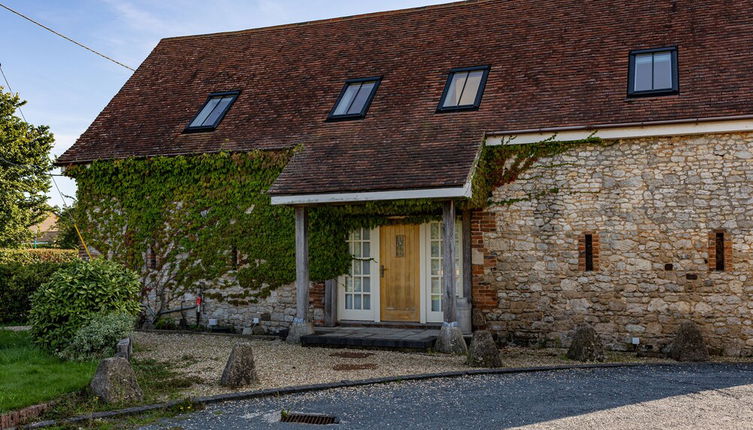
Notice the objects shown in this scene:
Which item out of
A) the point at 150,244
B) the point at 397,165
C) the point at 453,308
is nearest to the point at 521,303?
the point at 453,308

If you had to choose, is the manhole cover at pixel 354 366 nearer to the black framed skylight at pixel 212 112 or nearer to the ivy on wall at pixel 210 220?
the ivy on wall at pixel 210 220

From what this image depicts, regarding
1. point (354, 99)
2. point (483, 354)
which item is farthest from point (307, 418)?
point (354, 99)

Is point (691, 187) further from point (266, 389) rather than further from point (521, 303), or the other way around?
point (266, 389)

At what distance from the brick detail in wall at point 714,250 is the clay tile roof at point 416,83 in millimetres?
1941

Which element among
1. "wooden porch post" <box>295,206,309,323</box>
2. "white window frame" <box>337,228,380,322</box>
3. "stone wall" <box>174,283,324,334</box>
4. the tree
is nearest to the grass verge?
"wooden porch post" <box>295,206,309,323</box>

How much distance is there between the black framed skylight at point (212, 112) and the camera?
14.8 m

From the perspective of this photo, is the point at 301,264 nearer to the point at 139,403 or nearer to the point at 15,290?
the point at 139,403

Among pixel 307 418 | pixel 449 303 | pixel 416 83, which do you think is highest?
pixel 416 83

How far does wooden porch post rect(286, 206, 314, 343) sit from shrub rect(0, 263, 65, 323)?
698cm

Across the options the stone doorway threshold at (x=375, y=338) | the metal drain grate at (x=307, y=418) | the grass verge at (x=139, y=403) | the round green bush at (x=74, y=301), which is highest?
the round green bush at (x=74, y=301)

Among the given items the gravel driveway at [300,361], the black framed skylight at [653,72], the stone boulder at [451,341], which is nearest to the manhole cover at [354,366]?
the gravel driveway at [300,361]

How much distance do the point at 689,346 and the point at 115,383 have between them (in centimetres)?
822

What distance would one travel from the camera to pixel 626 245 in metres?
11.4

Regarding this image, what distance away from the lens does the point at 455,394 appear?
790cm
